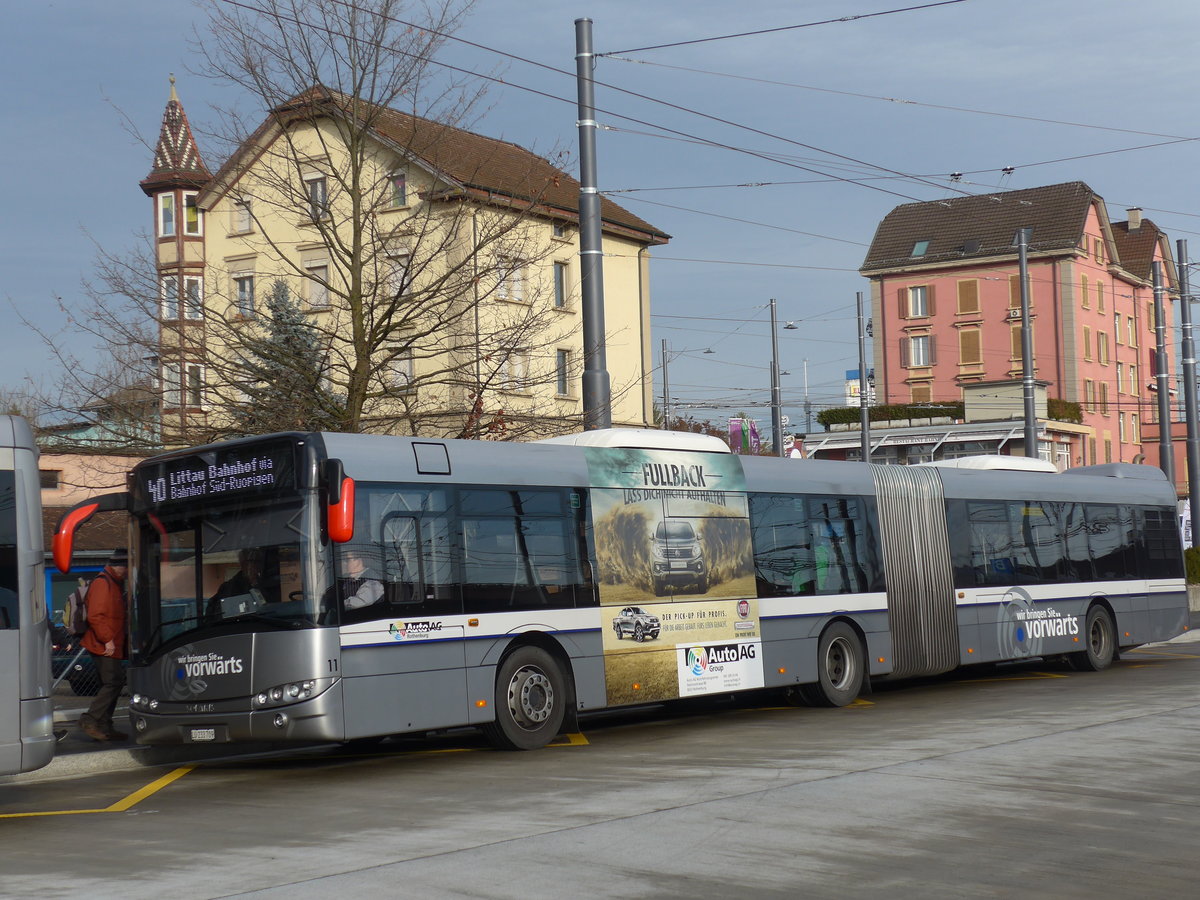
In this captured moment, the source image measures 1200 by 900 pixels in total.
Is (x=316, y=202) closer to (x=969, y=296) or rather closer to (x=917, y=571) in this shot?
(x=917, y=571)

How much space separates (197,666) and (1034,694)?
32.0 ft

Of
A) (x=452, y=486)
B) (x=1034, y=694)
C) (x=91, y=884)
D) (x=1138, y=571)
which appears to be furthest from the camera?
(x=1138, y=571)

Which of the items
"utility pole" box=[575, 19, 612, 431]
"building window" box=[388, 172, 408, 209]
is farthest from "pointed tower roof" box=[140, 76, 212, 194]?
"utility pole" box=[575, 19, 612, 431]

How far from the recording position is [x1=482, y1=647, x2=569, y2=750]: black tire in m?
13.5

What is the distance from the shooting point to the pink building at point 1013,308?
75.1m

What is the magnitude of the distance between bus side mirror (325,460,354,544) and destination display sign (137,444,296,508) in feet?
1.71

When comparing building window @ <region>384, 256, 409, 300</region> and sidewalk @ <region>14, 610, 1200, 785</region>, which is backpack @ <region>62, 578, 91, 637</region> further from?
building window @ <region>384, 256, 409, 300</region>

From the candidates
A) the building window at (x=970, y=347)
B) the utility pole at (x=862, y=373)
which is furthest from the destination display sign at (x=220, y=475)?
the building window at (x=970, y=347)

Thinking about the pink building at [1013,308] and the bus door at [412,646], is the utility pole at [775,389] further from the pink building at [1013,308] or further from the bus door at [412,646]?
the bus door at [412,646]

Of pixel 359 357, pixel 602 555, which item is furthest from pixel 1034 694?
pixel 359 357

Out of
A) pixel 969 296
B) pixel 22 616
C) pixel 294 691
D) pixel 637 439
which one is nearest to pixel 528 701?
pixel 294 691

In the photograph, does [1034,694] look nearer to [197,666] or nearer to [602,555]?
[602,555]

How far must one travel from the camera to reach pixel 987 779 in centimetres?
1064

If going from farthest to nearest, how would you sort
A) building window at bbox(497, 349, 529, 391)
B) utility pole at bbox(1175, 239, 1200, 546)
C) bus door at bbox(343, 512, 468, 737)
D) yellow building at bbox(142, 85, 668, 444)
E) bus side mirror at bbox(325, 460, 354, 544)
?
utility pole at bbox(1175, 239, 1200, 546) → building window at bbox(497, 349, 529, 391) → yellow building at bbox(142, 85, 668, 444) → bus door at bbox(343, 512, 468, 737) → bus side mirror at bbox(325, 460, 354, 544)
